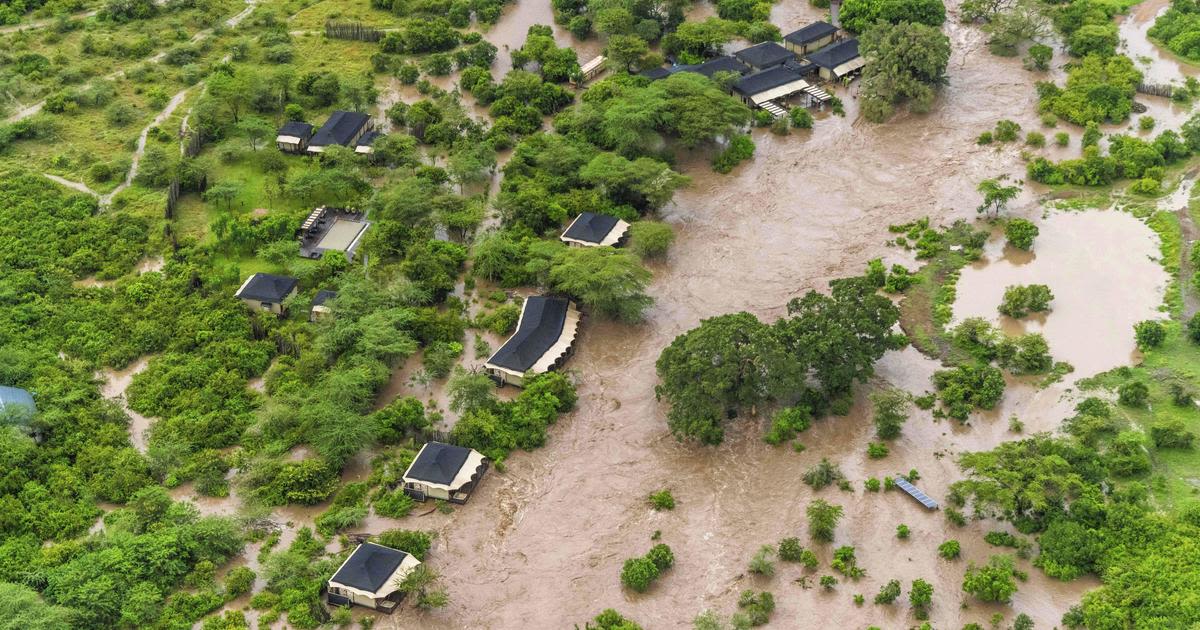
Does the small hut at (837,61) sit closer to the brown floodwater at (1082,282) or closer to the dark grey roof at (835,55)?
the dark grey roof at (835,55)

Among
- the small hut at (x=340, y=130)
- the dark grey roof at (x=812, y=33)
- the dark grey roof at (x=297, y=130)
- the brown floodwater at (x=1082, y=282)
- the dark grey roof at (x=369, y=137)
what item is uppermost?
the dark grey roof at (x=297, y=130)

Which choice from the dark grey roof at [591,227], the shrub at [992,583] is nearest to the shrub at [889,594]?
the shrub at [992,583]

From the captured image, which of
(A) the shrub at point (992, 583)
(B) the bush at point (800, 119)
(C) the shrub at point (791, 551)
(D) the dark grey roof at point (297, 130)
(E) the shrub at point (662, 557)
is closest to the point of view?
(A) the shrub at point (992, 583)

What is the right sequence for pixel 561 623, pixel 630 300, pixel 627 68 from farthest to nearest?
pixel 627 68 < pixel 630 300 < pixel 561 623

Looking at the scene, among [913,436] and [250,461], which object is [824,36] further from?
[250,461]

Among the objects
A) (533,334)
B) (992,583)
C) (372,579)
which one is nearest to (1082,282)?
(992,583)

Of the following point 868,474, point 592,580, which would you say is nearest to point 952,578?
point 868,474

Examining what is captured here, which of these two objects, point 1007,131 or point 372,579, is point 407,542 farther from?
point 1007,131

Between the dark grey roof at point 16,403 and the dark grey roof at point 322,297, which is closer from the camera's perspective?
the dark grey roof at point 16,403
